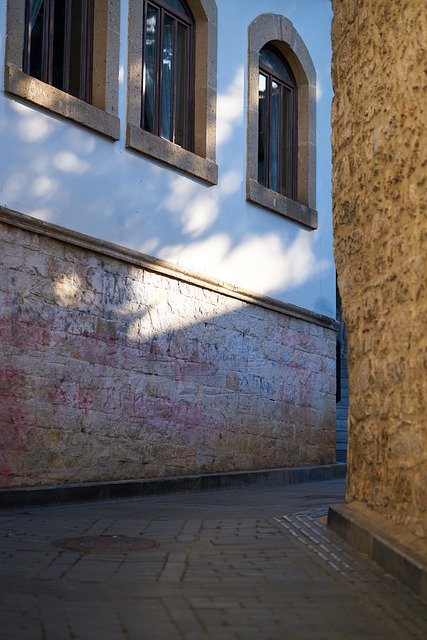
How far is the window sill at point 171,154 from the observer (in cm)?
1117

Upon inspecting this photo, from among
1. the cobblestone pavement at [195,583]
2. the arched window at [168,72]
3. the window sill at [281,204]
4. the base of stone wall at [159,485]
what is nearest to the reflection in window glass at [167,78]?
the arched window at [168,72]

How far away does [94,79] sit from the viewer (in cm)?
1097

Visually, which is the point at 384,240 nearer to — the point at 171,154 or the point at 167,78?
the point at 171,154

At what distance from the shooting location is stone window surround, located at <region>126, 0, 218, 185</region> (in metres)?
11.3

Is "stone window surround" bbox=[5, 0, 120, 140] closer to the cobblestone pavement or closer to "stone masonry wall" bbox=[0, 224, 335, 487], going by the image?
"stone masonry wall" bbox=[0, 224, 335, 487]

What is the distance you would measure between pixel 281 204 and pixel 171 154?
8.29 ft

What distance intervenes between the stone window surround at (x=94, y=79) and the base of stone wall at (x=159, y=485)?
3.41 metres

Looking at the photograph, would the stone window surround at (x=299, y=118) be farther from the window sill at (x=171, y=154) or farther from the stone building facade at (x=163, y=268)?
the window sill at (x=171, y=154)

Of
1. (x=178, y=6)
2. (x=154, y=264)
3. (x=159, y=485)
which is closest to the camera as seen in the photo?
(x=159, y=485)

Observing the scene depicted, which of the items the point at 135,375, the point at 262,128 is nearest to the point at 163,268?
the point at 135,375

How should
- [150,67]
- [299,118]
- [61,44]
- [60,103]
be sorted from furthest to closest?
[299,118] < [150,67] < [61,44] < [60,103]

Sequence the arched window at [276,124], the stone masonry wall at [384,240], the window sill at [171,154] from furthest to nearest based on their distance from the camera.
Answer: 1. the arched window at [276,124]
2. the window sill at [171,154]
3. the stone masonry wall at [384,240]

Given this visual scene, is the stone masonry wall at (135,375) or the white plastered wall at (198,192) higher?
the white plastered wall at (198,192)

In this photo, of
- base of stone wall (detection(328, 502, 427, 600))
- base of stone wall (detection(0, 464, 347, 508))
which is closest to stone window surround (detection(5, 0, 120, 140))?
base of stone wall (detection(0, 464, 347, 508))
